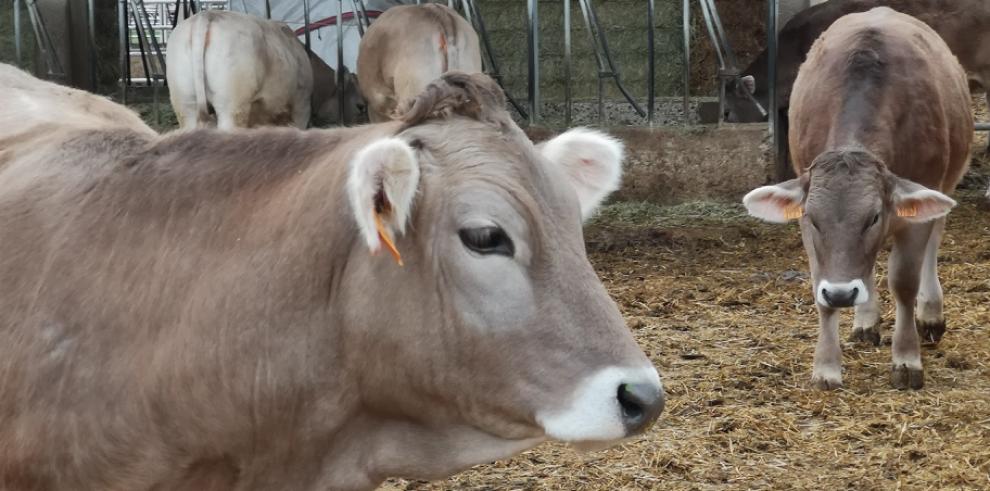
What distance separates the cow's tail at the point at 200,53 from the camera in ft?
32.2

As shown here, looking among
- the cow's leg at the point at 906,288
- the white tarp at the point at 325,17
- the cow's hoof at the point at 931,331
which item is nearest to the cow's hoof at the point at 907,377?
the cow's leg at the point at 906,288

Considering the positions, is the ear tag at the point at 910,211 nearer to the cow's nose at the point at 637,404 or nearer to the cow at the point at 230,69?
the cow's nose at the point at 637,404

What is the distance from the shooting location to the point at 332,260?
8.38 feet

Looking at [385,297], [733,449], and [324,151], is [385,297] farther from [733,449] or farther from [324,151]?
[733,449]

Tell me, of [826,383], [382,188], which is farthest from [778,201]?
[382,188]

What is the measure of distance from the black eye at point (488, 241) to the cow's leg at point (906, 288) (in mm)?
3777

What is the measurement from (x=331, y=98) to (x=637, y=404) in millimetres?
10331

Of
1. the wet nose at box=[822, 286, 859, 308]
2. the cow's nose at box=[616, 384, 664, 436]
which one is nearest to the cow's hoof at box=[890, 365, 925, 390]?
the wet nose at box=[822, 286, 859, 308]

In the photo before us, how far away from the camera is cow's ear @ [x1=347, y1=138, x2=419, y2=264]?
235 centimetres

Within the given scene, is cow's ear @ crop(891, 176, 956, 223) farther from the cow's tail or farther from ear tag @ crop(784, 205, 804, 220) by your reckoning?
the cow's tail

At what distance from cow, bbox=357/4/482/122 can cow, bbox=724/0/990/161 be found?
280 centimetres

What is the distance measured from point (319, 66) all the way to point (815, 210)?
25.5 feet

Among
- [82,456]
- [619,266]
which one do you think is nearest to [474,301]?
[82,456]

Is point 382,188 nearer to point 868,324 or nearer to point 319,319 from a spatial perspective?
point 319,319
